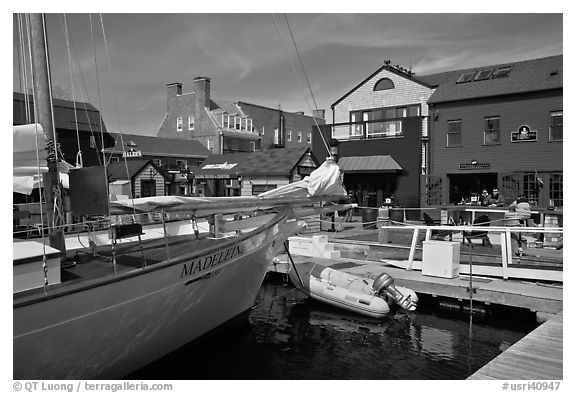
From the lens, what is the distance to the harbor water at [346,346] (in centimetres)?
793

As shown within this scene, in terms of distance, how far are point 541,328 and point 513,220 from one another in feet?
20.3

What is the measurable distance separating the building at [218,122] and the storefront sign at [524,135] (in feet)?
76.3

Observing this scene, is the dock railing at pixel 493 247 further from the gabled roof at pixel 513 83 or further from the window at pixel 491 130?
the gabled roof at pixel 513 83

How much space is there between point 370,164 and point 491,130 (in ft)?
20.6

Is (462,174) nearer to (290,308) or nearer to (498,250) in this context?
(498,250)

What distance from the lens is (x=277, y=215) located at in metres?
10.1

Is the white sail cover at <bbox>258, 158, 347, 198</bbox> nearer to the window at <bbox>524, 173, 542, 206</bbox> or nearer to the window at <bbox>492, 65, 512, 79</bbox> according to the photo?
the window at <bbox>524, 173, 542, 206</bbox>

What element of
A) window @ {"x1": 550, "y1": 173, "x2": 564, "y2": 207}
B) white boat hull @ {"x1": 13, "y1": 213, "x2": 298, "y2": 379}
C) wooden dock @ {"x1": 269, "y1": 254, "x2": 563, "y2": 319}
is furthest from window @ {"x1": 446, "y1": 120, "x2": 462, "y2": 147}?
white boat hull @ {"x1": 13, "y1": 213, "x2": 298, "y2": 379}

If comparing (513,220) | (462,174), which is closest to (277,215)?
(513,220)

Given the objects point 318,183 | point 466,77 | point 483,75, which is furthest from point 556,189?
point 318,183

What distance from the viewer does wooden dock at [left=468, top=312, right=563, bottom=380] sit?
5.96 meters

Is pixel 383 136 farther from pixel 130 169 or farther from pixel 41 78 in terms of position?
pixel 41 78

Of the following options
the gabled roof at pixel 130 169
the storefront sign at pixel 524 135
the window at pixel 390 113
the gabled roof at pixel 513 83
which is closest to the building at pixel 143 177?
the gabled roof at pixel 130 169

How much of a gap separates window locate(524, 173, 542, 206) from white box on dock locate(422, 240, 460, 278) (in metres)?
11.9
